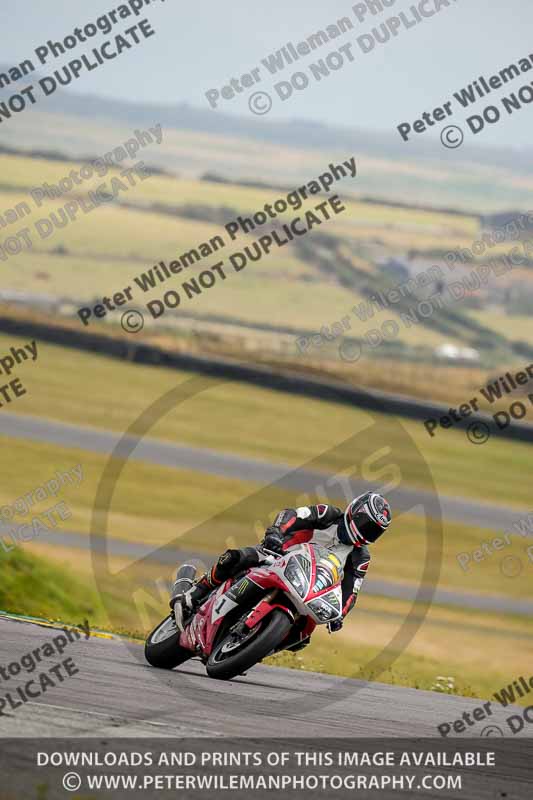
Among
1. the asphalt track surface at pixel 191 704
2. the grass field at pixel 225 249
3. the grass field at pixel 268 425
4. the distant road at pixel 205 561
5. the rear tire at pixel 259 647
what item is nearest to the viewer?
the asphalt track surface at pixel 191 704

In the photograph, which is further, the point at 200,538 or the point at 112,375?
the point at 112,375

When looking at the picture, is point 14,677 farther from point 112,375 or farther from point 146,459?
point 112,375

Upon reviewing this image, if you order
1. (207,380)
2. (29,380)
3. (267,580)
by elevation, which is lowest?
(207,380)

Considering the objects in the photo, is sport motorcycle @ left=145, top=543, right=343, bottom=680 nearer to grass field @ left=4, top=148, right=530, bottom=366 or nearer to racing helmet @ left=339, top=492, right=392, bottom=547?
racing helmet @ left=339, top=492, right=392, bottom=547

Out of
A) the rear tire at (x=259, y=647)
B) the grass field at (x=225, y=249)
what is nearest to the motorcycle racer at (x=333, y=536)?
the rear tire at (x=259, y=647)

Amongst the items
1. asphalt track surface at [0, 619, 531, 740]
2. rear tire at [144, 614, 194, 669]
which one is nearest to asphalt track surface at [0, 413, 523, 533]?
asphalt track surface at [0, 619, 531, 740]

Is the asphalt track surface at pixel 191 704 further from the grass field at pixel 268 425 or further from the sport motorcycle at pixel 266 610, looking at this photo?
the grass field at pixel 268 425

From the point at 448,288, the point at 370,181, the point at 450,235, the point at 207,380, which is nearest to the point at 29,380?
the point at 207,380

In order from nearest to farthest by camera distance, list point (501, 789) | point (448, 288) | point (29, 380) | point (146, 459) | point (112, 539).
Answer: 1. point (501, 789)
2. point (112, 539)
3. point (146, 459)
4. point (29, 380)
5. point (448, 288)

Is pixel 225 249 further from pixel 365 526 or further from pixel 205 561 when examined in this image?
pixel 365 526
